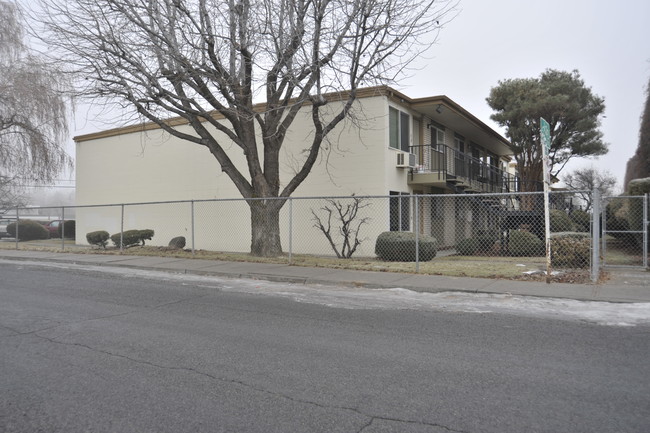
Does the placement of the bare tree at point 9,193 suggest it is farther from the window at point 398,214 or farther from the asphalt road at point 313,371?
the asphalt road at point 313,371

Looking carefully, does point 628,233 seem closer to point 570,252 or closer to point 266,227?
point 570,252

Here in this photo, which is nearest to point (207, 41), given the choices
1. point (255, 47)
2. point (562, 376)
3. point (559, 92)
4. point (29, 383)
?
point (255, 47)

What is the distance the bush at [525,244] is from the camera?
49.2ft

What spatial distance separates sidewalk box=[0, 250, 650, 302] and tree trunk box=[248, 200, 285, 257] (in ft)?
3.45

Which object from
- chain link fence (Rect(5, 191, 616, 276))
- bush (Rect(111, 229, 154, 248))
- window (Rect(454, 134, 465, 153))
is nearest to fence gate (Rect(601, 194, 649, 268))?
chain link fence (Rect(5, 191, 616, 276))

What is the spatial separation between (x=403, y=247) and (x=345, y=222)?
2.57 metres

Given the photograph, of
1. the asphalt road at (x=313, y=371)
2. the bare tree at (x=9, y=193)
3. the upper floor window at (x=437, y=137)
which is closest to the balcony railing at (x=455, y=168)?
the upper floor window at (x=437, y=137)

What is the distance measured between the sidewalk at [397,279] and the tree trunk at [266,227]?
1.05 m

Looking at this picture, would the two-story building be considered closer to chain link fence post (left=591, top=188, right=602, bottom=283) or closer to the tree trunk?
the tree trunk

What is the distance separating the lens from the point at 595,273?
355 inches

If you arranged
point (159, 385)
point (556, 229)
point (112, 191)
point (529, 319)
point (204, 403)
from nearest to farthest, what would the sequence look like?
point (204, 403) < point (159, 385) < point (529, 319) < point (556, 229) < point (112, 191)

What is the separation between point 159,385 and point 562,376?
3.58 meters

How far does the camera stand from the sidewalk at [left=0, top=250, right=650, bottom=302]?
8172 millimetres

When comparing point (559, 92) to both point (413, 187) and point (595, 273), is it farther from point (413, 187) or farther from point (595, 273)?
point (595, 273)
